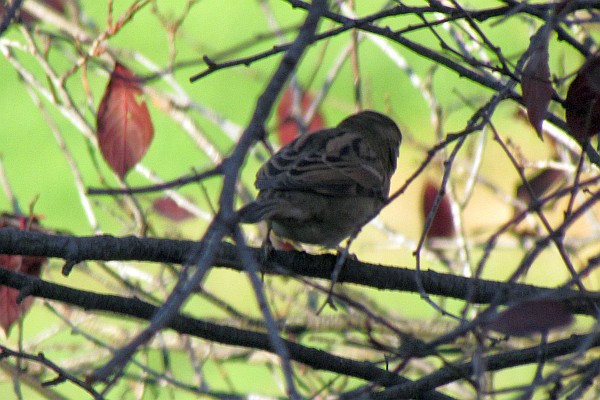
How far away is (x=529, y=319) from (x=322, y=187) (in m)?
2.30

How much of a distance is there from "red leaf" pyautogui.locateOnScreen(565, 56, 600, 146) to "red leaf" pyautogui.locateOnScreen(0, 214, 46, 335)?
210cm

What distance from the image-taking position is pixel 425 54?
3.00 metres

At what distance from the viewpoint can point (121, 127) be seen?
3.52 meters

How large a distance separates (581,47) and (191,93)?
29.4 feet

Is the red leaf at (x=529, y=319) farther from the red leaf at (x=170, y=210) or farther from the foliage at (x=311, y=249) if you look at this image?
the red leaf at (x=170, y=210)

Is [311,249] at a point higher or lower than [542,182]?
higher

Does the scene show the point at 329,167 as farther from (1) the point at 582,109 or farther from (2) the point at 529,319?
(2) the point at 529,319

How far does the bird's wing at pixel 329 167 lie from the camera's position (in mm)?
4137

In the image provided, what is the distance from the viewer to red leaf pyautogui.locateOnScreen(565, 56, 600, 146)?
106 inches

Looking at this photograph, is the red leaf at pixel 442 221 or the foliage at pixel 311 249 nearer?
the foliage at pixel 311 249

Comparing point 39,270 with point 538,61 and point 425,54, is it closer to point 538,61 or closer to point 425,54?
point 425,54

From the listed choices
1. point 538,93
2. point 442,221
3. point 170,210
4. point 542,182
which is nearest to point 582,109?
point 538,93

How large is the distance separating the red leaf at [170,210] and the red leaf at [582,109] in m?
2.82

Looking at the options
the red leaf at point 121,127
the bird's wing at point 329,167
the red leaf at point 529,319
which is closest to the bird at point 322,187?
the bird's wing at point 329,167
